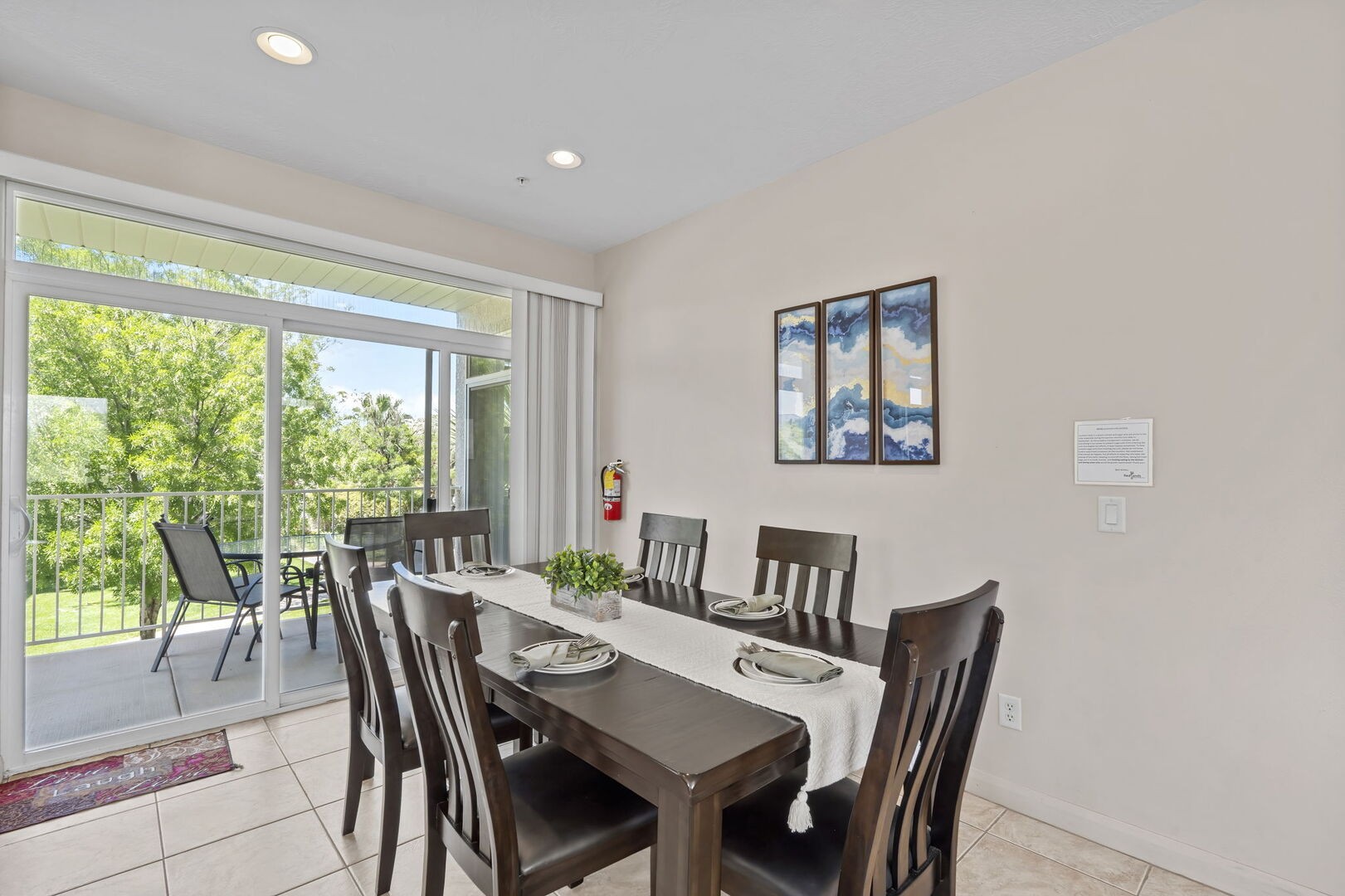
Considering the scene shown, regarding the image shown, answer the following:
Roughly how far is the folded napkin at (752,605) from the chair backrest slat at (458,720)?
974 mm

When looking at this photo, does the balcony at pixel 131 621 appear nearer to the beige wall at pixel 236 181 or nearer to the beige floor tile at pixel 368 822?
the beige floor tile at pixel 368 822

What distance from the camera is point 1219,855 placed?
191cm

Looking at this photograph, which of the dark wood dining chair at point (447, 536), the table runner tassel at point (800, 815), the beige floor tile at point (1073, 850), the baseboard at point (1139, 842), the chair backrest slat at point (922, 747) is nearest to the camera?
the chair backrest slat at point (922, 747)

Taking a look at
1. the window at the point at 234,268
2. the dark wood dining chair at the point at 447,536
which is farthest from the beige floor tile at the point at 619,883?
the window at the point at 234,268

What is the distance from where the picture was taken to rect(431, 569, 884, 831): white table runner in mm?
1285

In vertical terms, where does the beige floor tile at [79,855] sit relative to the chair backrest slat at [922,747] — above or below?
below

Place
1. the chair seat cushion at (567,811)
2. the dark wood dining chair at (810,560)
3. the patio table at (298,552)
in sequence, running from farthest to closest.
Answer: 1. the patio table at (298,552)
2. the dark wood dining chair at (810,560)
3. the chair seat cushion at (567,811)

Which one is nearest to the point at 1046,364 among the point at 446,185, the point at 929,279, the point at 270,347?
the point at 929,279

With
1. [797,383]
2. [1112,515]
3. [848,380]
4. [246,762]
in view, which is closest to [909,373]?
[848,380]

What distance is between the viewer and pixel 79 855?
203 centimetres

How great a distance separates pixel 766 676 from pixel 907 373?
5.38ft

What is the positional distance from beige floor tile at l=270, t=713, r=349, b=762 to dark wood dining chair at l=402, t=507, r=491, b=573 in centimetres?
85

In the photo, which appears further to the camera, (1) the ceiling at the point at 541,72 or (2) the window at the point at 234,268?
(2) the window at the point at 234,268

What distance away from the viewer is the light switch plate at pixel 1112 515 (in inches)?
82.6
